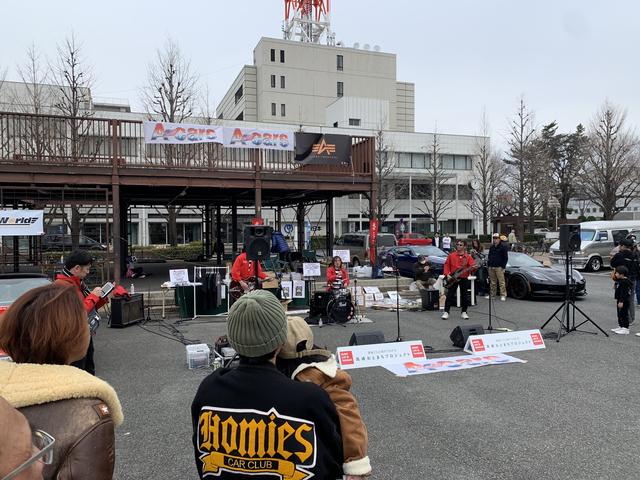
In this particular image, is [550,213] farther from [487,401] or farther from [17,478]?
[17,478]

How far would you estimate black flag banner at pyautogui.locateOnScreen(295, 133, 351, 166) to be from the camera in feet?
49.2

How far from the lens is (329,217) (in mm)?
18844

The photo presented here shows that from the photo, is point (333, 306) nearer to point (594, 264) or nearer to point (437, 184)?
point (594, 264)

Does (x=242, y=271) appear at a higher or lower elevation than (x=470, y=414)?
higher

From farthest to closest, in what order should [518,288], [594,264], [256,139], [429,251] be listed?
[594,264], [429,251], [256,139], [518,288]

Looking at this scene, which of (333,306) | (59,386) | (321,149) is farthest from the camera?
(321,149)

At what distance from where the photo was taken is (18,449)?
118cm

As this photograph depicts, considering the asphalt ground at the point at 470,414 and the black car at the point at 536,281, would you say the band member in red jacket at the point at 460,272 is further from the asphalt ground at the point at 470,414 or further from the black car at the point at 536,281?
the black car at the point at 536,281

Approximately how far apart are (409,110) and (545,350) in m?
66.2

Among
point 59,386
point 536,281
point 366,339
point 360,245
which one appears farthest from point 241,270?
point 360,245

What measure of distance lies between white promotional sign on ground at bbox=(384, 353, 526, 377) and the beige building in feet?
161

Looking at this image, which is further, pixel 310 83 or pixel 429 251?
pixel 310 83

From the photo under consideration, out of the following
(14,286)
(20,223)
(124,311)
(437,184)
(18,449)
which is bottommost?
(124,311)

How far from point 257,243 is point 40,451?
568 centimetres
